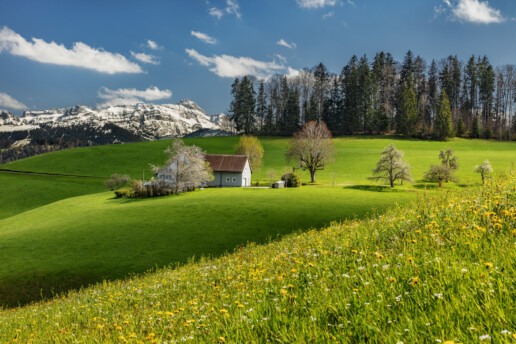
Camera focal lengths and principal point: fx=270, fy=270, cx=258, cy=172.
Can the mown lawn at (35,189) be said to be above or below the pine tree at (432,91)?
below

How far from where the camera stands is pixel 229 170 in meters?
66.9

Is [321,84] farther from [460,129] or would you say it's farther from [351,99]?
[460,129]

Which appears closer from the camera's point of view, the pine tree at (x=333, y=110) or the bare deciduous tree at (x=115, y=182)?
the bare deciduous tree at (x=115, y=182)

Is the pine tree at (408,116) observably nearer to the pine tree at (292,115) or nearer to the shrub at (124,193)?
the pine tree at (292,115)

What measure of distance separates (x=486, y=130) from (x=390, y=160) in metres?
74.3

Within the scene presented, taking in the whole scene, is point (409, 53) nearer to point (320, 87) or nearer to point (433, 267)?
point (320, 87)

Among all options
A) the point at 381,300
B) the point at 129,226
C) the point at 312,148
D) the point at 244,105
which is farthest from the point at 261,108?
the point at 381,300

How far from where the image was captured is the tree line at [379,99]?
107500 millimetres

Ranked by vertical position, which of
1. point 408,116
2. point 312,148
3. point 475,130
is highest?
point 408,116

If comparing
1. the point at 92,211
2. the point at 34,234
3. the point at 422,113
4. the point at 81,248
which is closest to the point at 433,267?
the point at 81,248

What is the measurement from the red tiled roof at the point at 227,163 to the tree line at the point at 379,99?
50409 millimetres

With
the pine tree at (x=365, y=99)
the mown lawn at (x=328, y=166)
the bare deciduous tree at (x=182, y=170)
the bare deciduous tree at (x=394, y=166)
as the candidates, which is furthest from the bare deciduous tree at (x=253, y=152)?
the pine tree at (x=365, y=99)

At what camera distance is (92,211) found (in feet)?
125

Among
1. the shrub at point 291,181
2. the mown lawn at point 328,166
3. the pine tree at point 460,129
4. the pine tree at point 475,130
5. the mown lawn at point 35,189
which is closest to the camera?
the shrub at point 291,181
